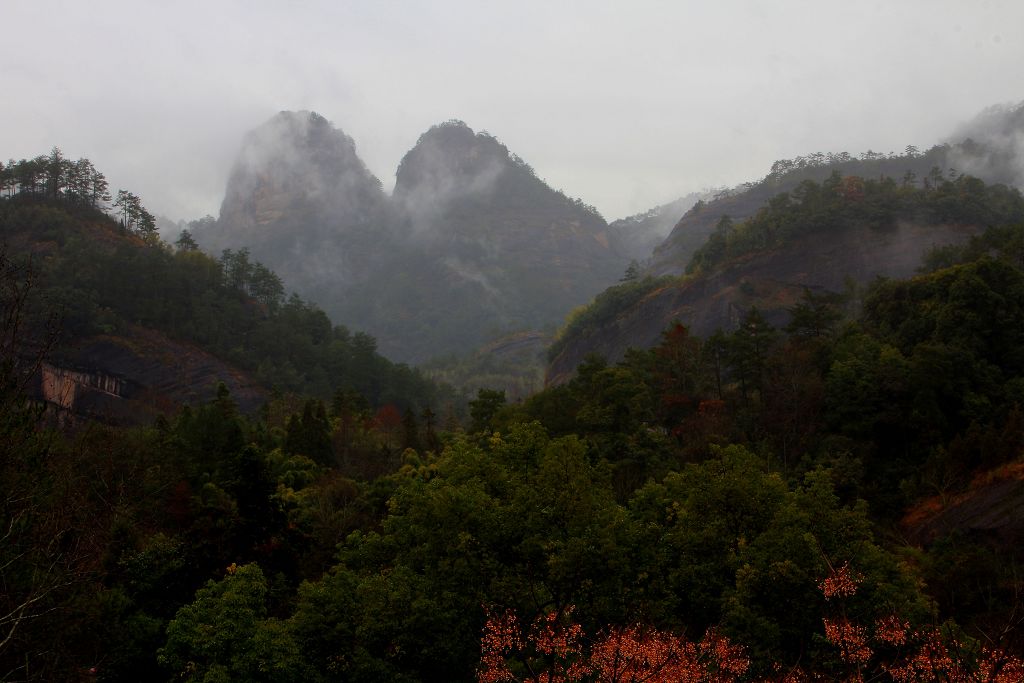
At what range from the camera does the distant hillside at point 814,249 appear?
242ft

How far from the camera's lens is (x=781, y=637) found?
19172 millimetres

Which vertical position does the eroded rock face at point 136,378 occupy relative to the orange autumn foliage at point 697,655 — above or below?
above

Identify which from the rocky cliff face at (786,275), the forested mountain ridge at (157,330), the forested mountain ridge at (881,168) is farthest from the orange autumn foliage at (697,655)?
the forested mountain ridge at (881,168)

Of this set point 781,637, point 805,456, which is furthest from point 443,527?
point 805,456

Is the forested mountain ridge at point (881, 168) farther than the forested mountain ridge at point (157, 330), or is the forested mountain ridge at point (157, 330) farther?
the forested mountain ridge at point (881, 168)

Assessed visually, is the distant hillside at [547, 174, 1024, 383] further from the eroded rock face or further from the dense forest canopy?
the eroded rock face

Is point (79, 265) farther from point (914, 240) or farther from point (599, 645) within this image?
point (914, 240)

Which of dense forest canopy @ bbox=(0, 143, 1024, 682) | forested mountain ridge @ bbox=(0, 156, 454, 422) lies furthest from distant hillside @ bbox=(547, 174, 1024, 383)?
forested mountain ridge @ bbox=(0, 156, 454, 422)

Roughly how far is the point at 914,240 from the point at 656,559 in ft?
213

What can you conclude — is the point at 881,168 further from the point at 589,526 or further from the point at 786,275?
the point at 589,526

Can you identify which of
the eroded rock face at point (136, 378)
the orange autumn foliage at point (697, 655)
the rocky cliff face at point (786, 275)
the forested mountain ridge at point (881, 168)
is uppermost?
the forested mountain ridge at point (881, 168)

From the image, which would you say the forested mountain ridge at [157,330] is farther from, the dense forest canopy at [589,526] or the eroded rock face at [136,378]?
the dense forest canopy at [589,526]

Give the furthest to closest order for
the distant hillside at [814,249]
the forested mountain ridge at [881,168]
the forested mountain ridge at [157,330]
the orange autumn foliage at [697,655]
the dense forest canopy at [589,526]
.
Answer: the forested mountain ridge at [881,168]
the distant hillside at [814,249]
the forested mountain ridge at [157,330]
the dense forest canopy at [589,526]
the orange autumn foliage at [697,655]

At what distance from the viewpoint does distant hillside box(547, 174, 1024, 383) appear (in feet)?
242
